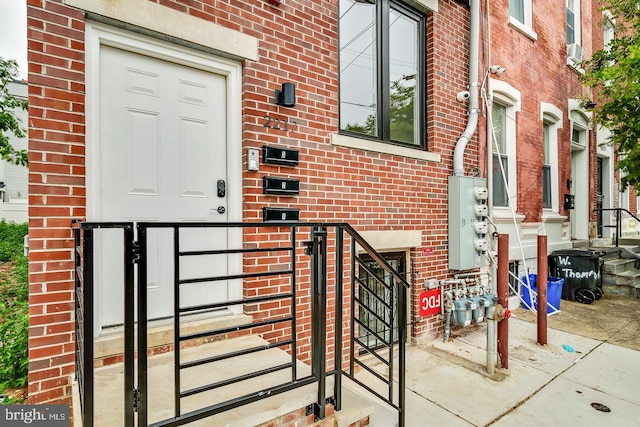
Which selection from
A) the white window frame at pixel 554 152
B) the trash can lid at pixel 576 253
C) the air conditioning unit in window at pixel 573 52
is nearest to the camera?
the trash can lid at pixel 576 253

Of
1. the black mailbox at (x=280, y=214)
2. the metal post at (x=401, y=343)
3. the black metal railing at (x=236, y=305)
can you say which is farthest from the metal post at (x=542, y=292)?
the black mailbox at (x=280, y=214)

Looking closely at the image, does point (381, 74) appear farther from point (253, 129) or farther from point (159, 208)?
point (159, 208)

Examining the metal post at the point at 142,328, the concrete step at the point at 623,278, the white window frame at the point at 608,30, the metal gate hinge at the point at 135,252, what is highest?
the white window frame at the point at 608,30

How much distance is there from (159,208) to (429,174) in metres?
3.11

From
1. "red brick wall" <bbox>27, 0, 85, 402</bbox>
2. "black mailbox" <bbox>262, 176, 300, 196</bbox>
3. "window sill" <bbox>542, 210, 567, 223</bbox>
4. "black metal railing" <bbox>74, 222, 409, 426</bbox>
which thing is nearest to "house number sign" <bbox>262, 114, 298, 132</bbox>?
"black mailbox" <bbox>262, 176, 300, 196</bbox>

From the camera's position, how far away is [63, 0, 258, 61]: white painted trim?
2275 millimetres

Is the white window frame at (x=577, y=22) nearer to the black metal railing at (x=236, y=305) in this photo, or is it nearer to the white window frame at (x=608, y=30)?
the white window frame at (x=608, y=30)

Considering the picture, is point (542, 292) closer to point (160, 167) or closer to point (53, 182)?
point (160, 167)

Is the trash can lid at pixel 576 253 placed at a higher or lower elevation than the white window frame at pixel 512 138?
lower

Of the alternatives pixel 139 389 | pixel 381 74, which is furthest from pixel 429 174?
pixel 139 389

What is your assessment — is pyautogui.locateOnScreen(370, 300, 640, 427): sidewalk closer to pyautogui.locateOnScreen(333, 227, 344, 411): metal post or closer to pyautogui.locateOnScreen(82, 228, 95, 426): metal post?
pyautogui.locateOnScreen(333, 227, 344, 411): metal post

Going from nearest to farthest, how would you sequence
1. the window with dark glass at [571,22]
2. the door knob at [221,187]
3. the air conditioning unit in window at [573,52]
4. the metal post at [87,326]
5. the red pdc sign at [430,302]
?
the metal post at [87,326]
the door knob at [221,187]
the red pdc sign at [430,302]
the air conditioning unit in window at [573,52]
the window with dark glass at [571,22]

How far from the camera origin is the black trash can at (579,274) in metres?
5.92

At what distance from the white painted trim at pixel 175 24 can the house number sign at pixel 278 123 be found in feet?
1.62
